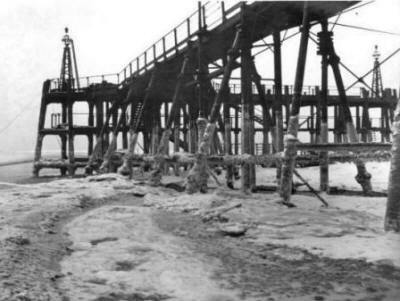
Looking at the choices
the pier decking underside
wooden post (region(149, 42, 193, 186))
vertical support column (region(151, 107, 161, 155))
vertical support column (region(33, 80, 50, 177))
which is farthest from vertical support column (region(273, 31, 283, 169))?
vertical support column (region(33, 80, 50, 177))

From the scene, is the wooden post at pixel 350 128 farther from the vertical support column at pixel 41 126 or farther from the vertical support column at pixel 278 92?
the vertical support column at pixel 41 126

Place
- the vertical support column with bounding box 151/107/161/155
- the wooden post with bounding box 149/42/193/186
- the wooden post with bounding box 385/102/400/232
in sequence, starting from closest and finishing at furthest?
the wooden post with bounding box 385/102/400/232 < the wooden post with bounding box 149/42/193/186 < the vertical support column with bounding box 151/107/161/155

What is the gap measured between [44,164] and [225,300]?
2834 cm

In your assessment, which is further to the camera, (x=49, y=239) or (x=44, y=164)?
(x=44, y=164)

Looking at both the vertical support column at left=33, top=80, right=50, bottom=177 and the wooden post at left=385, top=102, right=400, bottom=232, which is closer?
the wooden post at left=385, top=102, right=400, bottom=232

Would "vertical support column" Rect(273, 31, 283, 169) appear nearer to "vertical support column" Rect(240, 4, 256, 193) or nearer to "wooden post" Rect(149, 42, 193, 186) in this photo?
"vertical support column" Rect(240, 4, 256, 193)

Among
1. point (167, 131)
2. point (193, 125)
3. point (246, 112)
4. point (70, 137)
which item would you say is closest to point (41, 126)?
point (70, 137)

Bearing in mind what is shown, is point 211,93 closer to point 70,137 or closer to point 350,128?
point 350,128

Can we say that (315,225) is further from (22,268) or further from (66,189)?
(66,189)

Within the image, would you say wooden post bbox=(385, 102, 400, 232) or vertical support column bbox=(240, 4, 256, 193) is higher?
vertical support column bbox=(240, 4, 256, 193)

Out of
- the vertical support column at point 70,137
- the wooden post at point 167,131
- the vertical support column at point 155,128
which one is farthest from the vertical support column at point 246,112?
the vertical support column at point 70,137

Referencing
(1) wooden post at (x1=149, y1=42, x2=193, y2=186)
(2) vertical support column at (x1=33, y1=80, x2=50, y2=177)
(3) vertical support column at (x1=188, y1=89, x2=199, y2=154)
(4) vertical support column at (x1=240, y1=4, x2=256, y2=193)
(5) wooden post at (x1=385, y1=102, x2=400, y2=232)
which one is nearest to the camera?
(5) wooden post at (x1=385, y1=102, x2=400, y2=232)

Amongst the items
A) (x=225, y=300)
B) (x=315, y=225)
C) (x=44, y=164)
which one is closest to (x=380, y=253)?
(x=315, y=225)

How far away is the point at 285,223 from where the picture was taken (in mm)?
7371
